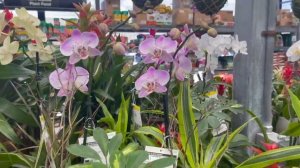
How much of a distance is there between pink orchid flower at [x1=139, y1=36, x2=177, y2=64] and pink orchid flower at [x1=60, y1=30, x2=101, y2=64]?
0.10 meters

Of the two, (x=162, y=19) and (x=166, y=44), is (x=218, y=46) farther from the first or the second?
(x=162, y=19)

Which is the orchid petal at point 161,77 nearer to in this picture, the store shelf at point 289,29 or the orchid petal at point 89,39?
the orchid petal at point 89,39

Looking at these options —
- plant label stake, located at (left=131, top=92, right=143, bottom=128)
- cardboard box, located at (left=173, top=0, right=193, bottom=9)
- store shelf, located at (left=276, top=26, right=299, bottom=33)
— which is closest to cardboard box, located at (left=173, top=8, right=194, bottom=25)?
cardboard box, located at (left=173, top=0, right=193, bottom=9)

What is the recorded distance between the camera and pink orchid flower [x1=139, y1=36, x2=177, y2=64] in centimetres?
64

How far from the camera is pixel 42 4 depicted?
3.25 meters

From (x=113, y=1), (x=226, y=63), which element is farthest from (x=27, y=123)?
(x=226, y=63)

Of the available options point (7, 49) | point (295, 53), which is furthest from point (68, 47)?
point (295, 53)

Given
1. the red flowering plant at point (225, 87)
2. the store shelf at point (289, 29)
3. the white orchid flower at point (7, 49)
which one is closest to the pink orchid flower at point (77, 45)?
the white orchid flower at point (7, 49)

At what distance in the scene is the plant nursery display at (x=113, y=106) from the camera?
608 millimetres

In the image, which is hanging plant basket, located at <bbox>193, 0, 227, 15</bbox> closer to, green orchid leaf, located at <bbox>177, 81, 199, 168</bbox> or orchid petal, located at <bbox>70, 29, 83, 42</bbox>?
green orchid leaf, located at <bbox>177, 81, 199, 168</bbox>

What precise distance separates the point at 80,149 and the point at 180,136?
31cm

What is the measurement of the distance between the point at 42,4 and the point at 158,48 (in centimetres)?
289

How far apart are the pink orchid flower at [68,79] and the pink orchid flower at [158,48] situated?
0.13 metres

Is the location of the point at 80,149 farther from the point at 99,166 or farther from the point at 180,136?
the point at 180,136
